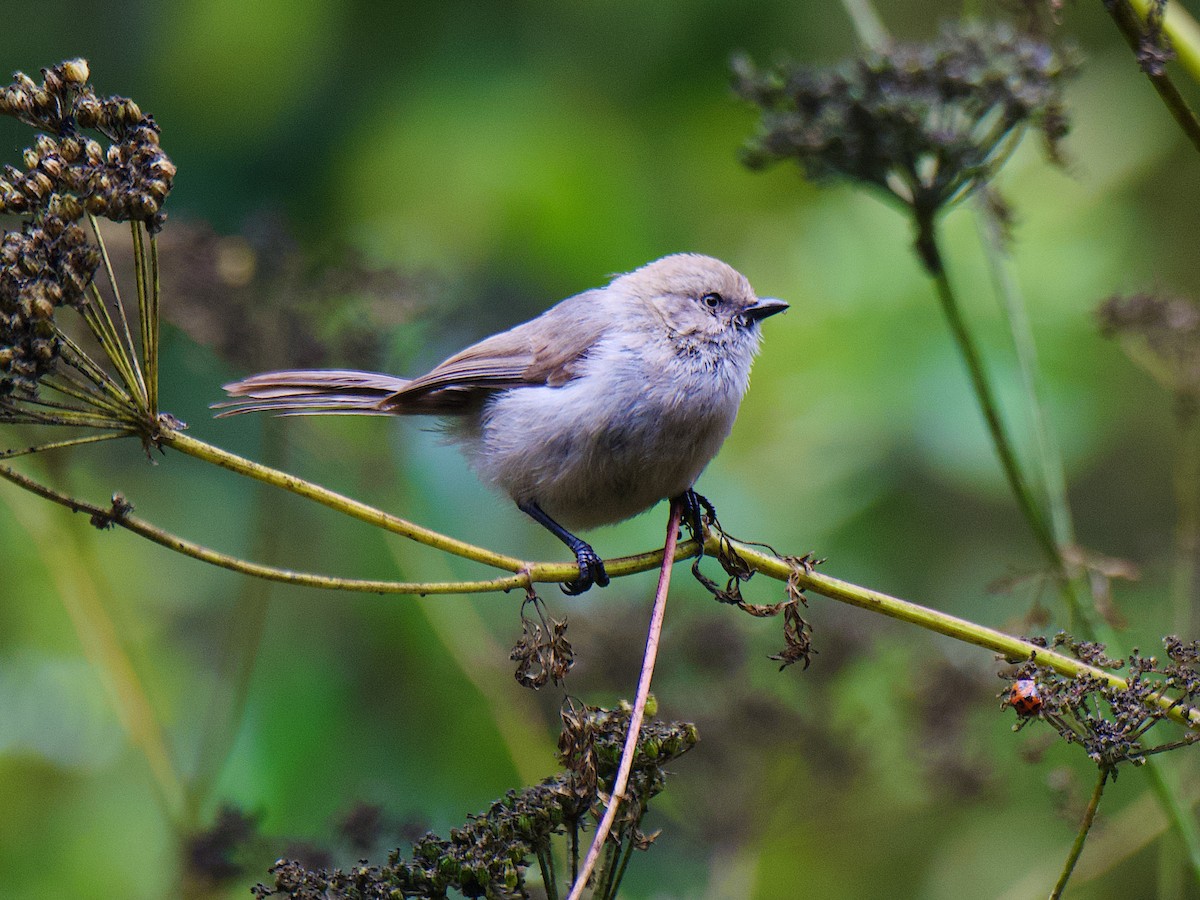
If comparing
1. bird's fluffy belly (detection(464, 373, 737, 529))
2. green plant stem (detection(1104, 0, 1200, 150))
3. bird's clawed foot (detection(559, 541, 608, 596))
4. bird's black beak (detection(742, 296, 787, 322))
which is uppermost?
bird's black beak (detection(742, 296, 787, 322))

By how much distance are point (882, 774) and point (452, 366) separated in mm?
1806

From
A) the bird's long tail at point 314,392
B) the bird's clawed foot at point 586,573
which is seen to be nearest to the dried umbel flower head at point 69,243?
the bird's long tail at point 314,392

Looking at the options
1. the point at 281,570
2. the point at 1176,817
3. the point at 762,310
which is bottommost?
the point at 1176,817

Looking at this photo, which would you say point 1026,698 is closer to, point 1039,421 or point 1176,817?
point 1176,817

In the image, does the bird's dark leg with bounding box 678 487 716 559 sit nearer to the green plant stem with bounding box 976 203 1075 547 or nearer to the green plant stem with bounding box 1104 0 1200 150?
the green plant stem with bounding box 976 203 1075 547

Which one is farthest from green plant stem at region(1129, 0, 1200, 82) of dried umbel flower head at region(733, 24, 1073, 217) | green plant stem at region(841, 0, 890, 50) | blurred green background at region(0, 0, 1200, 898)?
blurred green background at region(0, 0, 1200, 898)

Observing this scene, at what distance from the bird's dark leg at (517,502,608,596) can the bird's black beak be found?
78 cm

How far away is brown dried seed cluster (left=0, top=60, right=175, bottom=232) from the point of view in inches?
66.4

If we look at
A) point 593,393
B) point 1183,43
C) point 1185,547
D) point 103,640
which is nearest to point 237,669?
point 103,640

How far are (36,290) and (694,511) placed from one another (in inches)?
55.3

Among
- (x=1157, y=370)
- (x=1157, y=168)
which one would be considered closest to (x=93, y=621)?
(x=1157, y=370)

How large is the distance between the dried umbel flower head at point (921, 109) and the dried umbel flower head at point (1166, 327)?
0.45 meters

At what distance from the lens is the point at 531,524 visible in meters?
3.75

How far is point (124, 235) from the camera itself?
140 inches
